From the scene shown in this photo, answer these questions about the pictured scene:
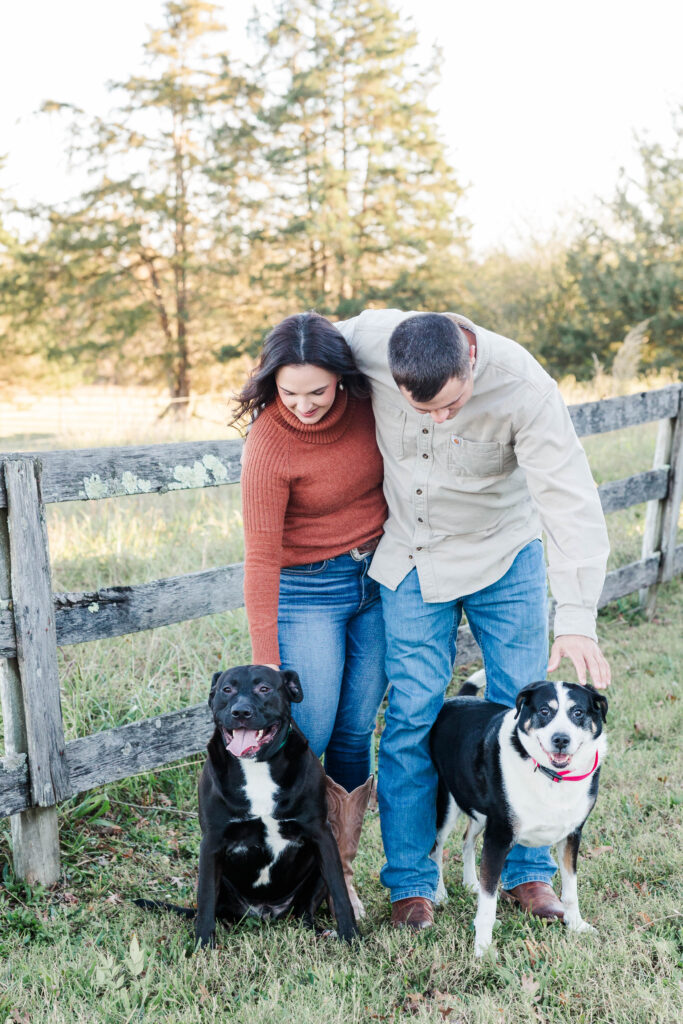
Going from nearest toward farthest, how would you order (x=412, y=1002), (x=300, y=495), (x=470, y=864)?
1. (x=412, y=1002)
2. (x=300, y=495)
3. (x=470, y=864)

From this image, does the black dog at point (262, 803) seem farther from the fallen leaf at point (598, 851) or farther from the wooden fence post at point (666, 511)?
the wooden fence post at point (666, 511)

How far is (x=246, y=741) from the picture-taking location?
2480mm

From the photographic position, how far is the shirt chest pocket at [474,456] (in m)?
2.55

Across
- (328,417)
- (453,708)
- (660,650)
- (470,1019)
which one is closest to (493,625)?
(453,708)

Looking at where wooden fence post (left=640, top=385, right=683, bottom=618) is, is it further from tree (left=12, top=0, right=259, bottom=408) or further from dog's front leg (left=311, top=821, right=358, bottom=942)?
tree (left=12, top=0, right=259, bottom=408)

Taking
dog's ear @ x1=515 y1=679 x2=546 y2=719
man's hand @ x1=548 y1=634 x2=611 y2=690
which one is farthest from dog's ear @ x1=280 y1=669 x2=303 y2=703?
man's hand @ x1=548 y1=634 x2=611 y2=690

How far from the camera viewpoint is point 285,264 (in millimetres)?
21641

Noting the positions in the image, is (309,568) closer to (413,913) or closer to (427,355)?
(427,355)

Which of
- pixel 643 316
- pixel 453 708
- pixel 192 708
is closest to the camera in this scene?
pixel 453 708

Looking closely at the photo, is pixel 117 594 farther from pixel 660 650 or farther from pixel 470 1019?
pixel 660 650

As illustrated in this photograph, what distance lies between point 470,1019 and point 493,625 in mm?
1120

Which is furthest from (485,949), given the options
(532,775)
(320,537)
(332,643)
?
(320,537)

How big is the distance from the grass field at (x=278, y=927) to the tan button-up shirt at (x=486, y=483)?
0.95m

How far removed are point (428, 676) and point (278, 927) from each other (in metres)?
0.94
